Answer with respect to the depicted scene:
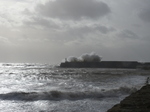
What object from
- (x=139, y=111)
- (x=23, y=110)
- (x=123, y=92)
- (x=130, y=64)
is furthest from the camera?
(x=130, y=64)

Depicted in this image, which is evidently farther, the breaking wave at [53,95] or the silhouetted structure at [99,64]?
the silhouetted structure at [99,64]

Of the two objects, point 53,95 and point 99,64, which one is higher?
point 99,64

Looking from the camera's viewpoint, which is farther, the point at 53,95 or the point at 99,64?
the point at 99,64

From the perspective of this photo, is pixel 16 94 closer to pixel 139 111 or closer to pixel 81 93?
pixel 81 93

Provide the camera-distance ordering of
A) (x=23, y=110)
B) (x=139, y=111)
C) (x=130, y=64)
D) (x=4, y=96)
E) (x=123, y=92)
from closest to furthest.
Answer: (x=139, y=111) < (x=23, y=110) < (x=4, y=96) < (x=123, y=92) < (x=130, y=64)

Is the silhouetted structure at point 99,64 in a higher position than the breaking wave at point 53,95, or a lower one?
higher

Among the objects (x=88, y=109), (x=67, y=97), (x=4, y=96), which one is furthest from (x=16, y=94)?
(x=88, y=109)

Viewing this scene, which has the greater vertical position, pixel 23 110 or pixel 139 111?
pixel 139 111

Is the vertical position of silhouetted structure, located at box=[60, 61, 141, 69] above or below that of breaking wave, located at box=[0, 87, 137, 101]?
above

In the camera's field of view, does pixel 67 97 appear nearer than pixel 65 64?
Yes

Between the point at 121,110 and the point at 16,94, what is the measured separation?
10.7 metres

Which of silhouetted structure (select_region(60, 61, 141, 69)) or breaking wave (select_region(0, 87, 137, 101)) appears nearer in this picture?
breaking wave (select_region(0, 87, 137, 101))

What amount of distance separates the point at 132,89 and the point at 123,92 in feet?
4.85

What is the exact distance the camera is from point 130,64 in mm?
108875
